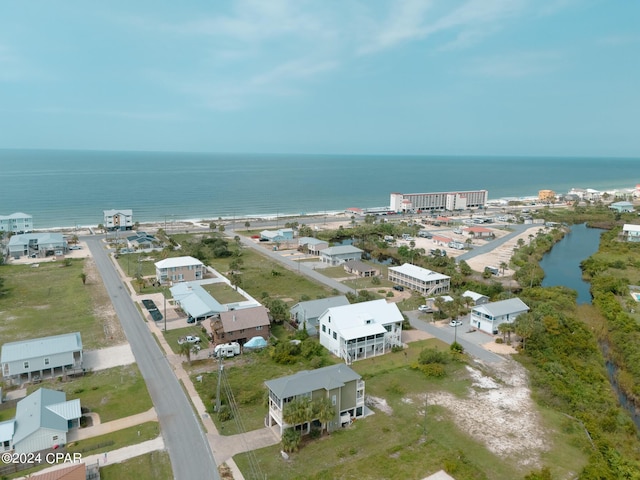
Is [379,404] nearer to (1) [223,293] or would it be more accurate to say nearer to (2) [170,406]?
(2) [170,406]

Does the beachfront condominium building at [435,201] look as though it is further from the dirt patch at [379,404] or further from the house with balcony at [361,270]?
the dirt patch at [379,404]

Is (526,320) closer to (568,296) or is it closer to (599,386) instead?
(599,386)

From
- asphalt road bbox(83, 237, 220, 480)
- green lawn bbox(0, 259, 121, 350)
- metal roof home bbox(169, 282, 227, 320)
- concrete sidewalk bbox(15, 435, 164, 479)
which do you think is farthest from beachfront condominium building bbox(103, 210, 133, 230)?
concrete sidewalk bbox(15, 435, 164, 479)

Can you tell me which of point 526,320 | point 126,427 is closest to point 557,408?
point 526,320

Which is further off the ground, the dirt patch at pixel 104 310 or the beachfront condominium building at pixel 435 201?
the beachfront condominium building at pixel 435 201

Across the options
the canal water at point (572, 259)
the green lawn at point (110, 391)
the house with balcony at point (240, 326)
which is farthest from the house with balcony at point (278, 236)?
the green lawn at point (110, 391)

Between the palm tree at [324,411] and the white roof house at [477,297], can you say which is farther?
the white roof house at [477,297]

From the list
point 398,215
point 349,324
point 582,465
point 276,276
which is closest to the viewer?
point 582,465
